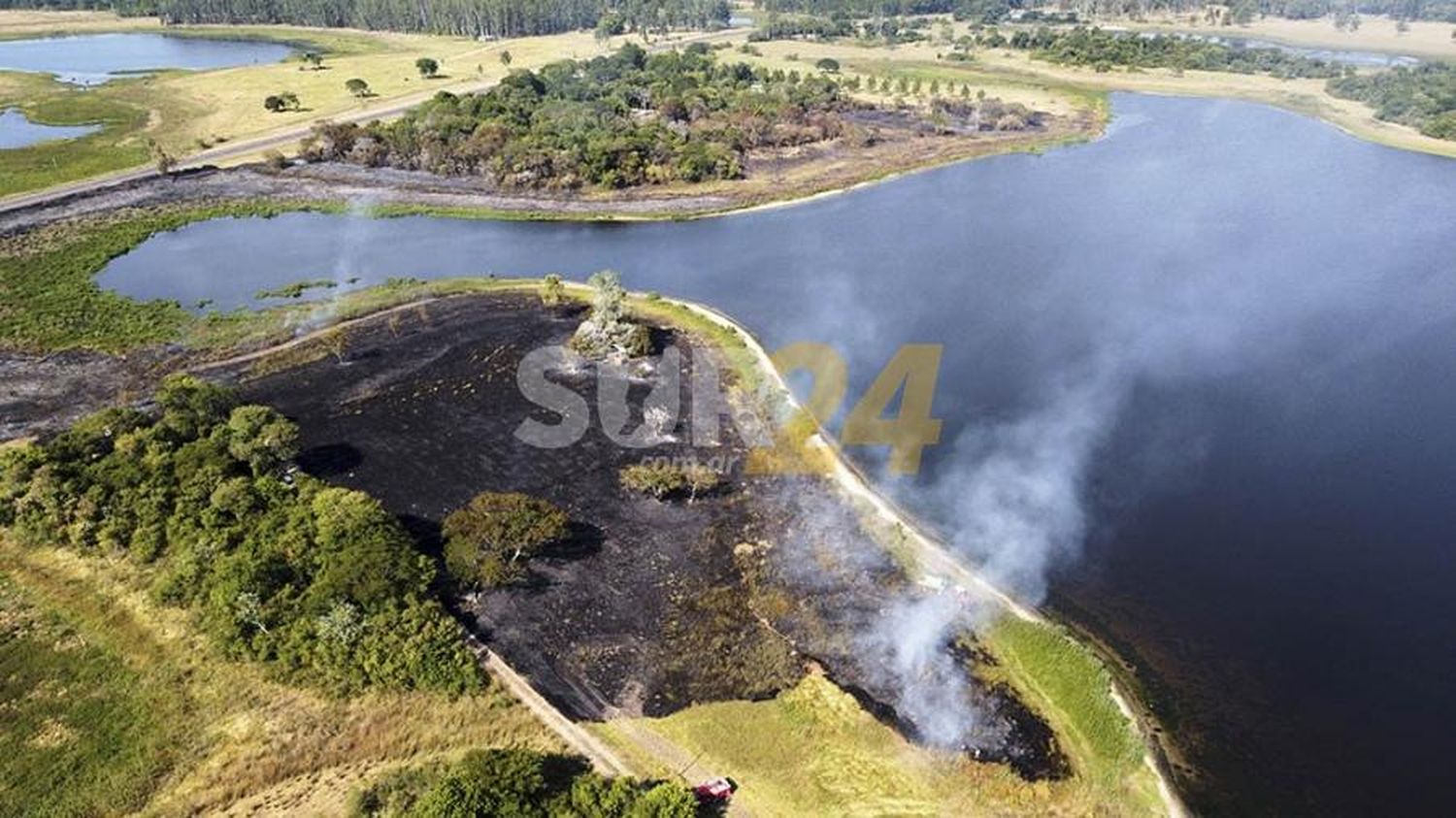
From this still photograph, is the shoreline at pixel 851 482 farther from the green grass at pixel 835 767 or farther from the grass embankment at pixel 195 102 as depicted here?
the grass embankment at pixel 195 102

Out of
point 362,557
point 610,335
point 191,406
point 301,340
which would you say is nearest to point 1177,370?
point 610,335

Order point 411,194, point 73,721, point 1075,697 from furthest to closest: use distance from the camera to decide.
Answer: point 411,194, point 1075,697, point 73,721

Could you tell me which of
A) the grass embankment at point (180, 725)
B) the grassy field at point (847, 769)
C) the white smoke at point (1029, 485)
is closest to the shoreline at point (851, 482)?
the white smoke at point (1029, 485)

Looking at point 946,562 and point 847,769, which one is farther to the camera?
point 946,562

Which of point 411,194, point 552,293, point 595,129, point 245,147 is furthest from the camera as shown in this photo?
point 595,129

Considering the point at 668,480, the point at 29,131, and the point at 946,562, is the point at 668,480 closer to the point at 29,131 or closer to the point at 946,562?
the point at 946,562

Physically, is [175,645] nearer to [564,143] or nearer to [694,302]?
[694,302]
